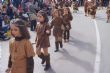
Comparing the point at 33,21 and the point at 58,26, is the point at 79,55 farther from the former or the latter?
the point at 33,21

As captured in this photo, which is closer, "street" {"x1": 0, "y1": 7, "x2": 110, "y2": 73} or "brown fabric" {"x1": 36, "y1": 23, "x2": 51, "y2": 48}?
"brown fabric" {"x1": 36, "y1": 23, "x2": 51, "y2": 48}

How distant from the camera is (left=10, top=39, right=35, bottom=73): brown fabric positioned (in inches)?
251

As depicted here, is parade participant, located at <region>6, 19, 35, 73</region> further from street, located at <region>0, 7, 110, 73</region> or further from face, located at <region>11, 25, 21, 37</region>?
street, located at <region>0, 7, 110, 73</region>

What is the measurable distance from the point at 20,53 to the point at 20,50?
0.06 metres

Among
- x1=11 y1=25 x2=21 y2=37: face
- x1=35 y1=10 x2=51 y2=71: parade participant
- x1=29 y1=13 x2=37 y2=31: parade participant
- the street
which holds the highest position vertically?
x1=11 y1=25 x2=21 y2=37: face

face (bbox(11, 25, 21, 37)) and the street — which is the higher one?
face (bbox(11, 25, 21, 37))

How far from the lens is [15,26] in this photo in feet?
20.0

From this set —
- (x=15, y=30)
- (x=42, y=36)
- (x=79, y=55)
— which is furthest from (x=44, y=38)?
(x=15, y=30)

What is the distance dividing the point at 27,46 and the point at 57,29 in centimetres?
608

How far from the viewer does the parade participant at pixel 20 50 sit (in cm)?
614

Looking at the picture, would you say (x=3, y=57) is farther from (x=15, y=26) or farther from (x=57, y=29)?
(x=15, y=26)

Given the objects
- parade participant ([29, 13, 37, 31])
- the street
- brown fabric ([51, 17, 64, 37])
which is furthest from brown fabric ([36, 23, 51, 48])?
parade participant ([29, 13, 37, 31])

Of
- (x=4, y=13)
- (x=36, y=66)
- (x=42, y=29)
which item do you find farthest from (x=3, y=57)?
(x=4, y=13)

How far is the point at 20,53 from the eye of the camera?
6457 millimetres
